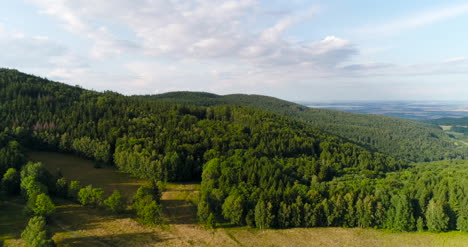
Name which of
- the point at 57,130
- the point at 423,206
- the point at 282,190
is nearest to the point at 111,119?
the point at 57,130

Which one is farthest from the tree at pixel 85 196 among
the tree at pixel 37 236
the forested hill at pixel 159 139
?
the forested hill at pixel 159 139

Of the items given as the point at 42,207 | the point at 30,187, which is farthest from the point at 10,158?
the point at 42,207

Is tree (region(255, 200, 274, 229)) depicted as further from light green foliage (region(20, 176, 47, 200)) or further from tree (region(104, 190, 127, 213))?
light green foliage (region(20, 176, 47, 200))

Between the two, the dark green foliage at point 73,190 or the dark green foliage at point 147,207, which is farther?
the dark green foliage at point 73,190

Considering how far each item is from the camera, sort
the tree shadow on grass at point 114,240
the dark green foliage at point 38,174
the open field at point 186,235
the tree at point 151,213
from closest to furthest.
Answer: the tree shadow on grass at point 114,240, the open field at point 186,235, the tree at point 151,213, the dark green foliage at point 38,174

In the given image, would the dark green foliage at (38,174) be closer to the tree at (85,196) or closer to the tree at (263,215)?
the tree at (85,196)

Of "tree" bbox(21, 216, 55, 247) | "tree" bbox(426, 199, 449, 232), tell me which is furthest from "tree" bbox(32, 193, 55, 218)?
"tree" bbox(426, 199, 449, 232)

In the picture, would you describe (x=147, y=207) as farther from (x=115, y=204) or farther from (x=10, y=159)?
(x=10, y=159)
